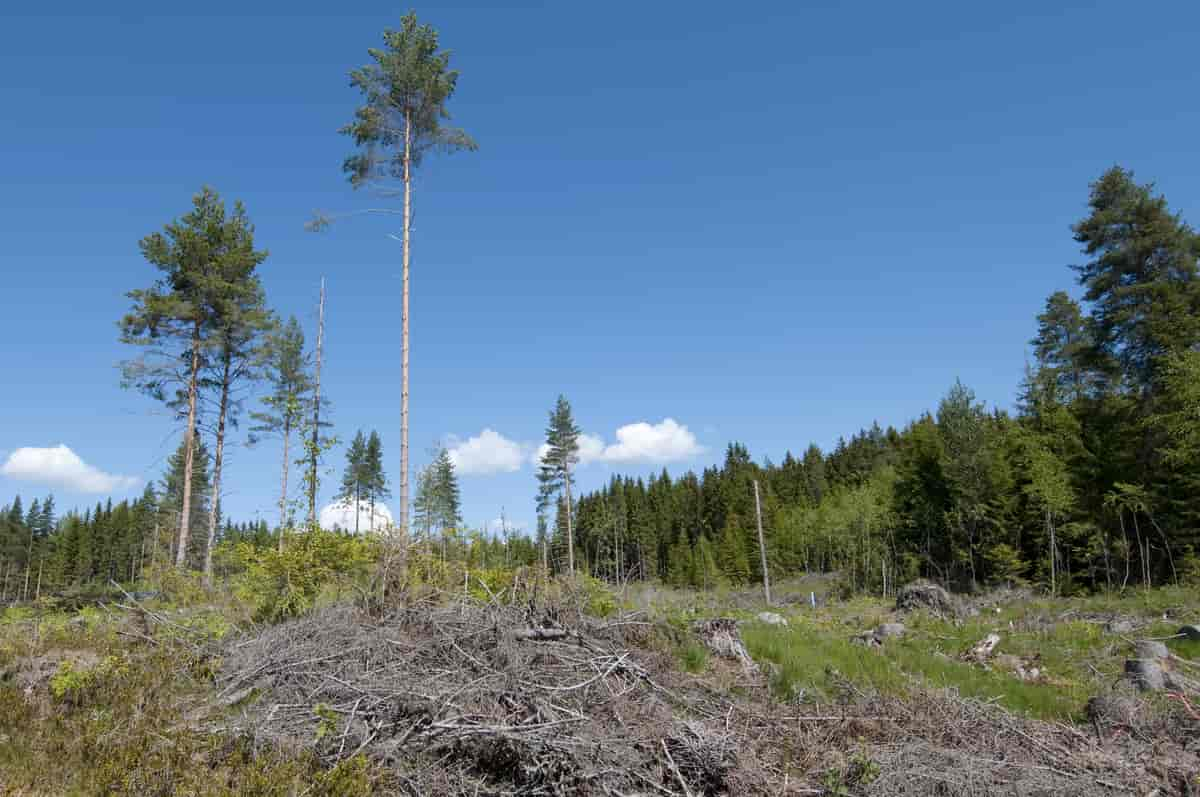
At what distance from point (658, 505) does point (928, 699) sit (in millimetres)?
68940

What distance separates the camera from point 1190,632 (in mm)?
A: 10875

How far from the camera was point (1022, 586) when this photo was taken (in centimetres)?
2730

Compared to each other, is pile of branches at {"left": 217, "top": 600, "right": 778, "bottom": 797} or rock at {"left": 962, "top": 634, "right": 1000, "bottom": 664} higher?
pile of branches at {"left": 217, "top": 600, "right": 778, "bottom": 797}

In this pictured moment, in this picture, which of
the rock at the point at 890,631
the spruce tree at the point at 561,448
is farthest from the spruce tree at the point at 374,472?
the rock at the point at 890,631

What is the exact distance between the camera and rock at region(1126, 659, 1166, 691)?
8.11 metres

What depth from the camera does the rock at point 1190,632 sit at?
422 inches

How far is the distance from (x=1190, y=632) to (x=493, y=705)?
12.1m

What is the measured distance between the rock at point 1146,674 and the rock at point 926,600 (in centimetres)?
1233

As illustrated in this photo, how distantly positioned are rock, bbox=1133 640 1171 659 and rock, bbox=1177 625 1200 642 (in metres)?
1.07

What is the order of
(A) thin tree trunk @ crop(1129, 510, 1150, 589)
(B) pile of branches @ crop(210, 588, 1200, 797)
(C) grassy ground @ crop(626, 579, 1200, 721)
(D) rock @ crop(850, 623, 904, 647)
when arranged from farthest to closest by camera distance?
(A) thin tree trunk @ crop(1129, 510, 1150, 589)
(D) rock @ crop(850, 623, 904, 647)
(C) grassy ground @ crop(626, 579, 1200, 721)
(B) pile of branches @ crop(210, 588, 1200, 797)

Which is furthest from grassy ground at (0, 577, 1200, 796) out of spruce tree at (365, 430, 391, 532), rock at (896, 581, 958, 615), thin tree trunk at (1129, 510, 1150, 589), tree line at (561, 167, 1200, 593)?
spruce tree at (365, 430, 391, 532)

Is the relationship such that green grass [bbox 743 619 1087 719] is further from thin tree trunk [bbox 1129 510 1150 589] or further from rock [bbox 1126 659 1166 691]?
thin tree trunk [bbox 1129 510 1150 589]

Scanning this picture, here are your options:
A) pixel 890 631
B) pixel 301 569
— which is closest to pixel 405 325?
pixel 301 569

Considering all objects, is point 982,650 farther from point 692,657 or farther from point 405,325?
point 405,325
